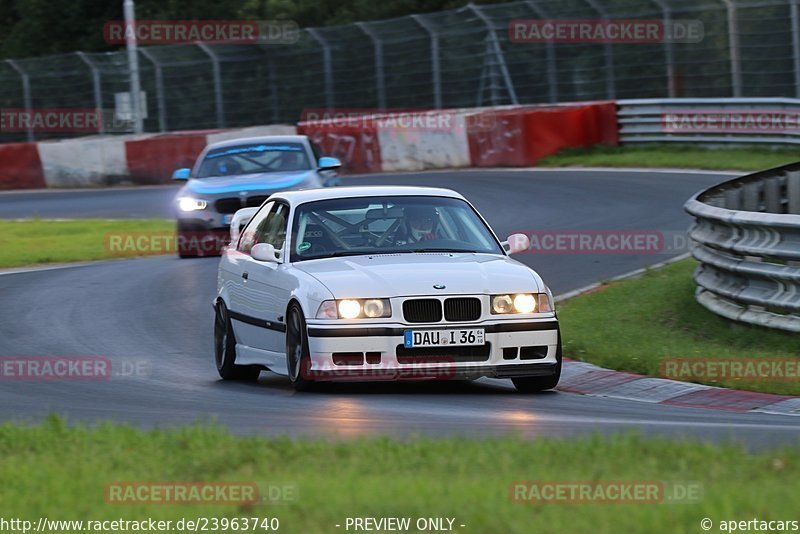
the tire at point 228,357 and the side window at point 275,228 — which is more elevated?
the side window at point 275,228

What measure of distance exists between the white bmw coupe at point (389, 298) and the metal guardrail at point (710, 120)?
1742cm

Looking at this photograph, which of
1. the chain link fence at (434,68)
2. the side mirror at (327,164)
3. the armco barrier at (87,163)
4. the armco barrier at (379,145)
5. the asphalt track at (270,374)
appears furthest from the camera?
the armco barrier at (87,163)

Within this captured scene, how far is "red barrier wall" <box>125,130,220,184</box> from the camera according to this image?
104 ft

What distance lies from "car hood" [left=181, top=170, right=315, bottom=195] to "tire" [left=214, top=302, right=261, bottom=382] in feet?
25.5

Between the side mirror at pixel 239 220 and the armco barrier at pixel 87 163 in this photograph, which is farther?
the armco barrier at pixel 87 163

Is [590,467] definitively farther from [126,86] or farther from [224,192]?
[126,86]

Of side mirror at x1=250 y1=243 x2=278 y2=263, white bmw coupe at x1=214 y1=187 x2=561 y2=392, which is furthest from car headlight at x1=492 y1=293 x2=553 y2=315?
side mirror at x1=250 y1=243 x2=278 y2=263

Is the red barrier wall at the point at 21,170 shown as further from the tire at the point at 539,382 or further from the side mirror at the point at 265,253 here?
the tire at the point at 539,382

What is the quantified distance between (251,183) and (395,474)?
13.4 meters

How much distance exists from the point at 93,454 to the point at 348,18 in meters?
45.2

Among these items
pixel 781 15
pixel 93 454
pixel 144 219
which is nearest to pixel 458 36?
pixel 781 15

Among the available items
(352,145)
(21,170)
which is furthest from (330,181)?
(21,170)

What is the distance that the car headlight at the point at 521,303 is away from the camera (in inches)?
369

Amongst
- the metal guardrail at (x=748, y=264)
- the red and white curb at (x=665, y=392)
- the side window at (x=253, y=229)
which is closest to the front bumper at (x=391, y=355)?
the red and white curb at (x=665, y=392)
